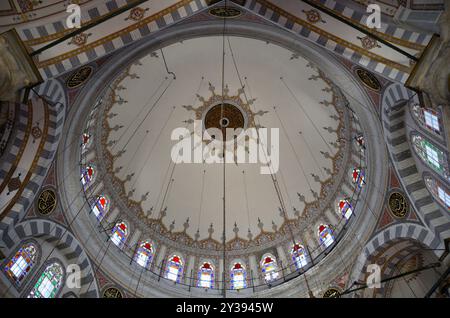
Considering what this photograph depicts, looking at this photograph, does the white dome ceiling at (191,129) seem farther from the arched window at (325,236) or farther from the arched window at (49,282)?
the arched window at (49,282)

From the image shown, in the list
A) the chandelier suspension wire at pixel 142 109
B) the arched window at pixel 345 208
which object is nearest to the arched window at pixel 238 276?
the arched window at pixel 345 208

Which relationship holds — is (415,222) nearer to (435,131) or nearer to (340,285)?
(435,131)

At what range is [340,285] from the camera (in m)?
11.3

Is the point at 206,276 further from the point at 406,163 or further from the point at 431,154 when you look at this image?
the point at 431,154

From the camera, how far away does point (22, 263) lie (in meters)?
9.67

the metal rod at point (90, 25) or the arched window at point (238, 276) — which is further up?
the arched window at point (238, 276)

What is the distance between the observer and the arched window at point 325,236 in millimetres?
12675

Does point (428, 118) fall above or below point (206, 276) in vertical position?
below

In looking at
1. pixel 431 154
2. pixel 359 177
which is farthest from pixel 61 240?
pixel 431 154

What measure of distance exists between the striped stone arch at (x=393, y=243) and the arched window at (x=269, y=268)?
3242 mm

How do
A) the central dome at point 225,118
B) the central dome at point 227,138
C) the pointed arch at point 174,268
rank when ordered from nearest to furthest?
the central dome at point 227,138
the pointed arch at point 174,268
the central dome at point 225,118

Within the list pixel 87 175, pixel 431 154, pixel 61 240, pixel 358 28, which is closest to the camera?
pixel 358 28

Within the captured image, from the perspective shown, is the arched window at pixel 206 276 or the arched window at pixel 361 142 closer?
the arched window at pixel 361 142

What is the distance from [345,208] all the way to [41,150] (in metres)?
9.32
